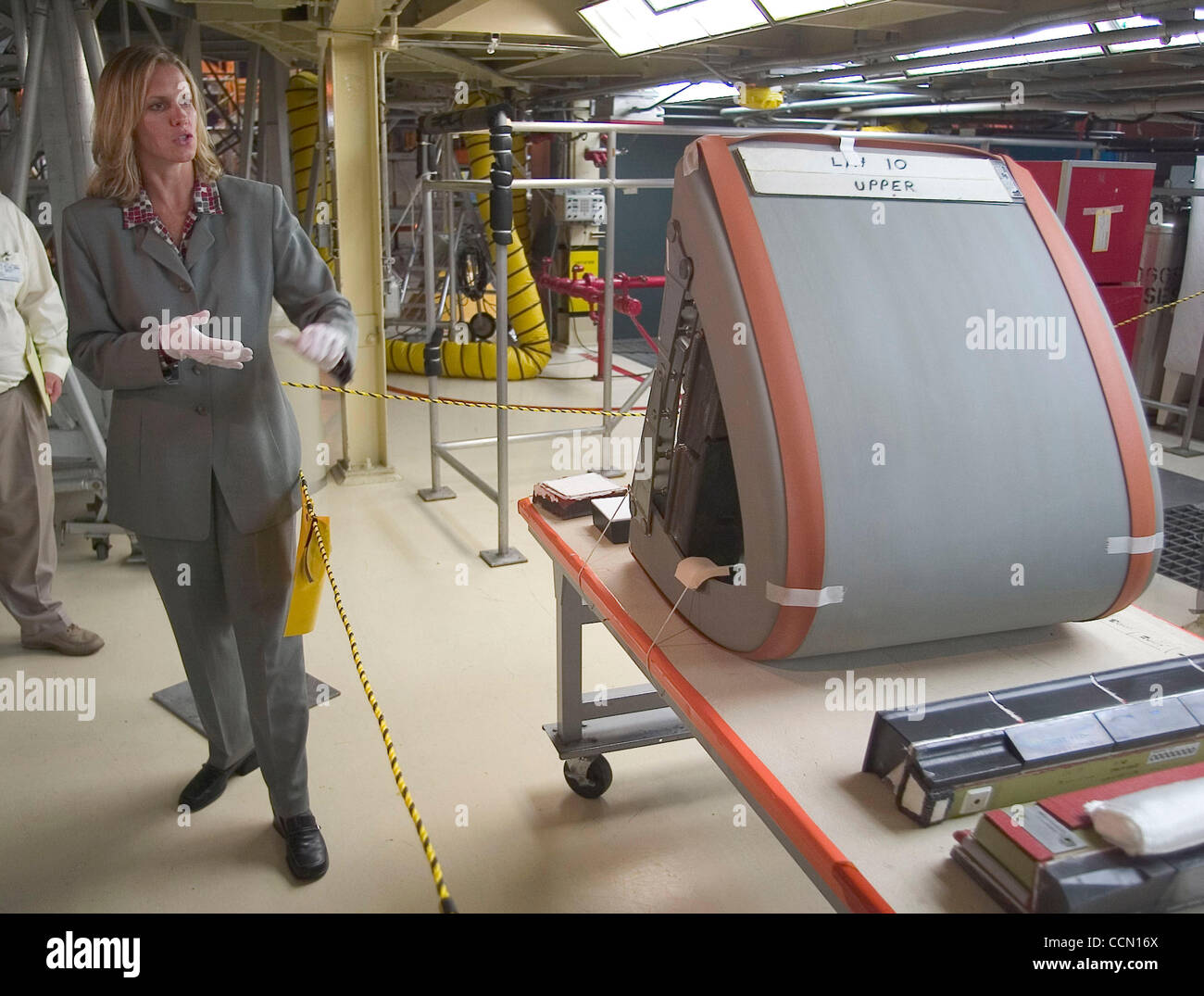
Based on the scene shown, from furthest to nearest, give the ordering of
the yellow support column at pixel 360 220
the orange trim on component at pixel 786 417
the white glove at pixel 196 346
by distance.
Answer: the yellow support column at pixel 360 220 → the white glove at pixel 196 346 → the orange trim on component at pixel 786 417

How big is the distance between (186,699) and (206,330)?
59.8 inches

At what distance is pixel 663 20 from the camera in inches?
168

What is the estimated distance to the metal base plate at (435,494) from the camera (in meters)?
4.74

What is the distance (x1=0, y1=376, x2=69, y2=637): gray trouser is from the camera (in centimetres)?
289

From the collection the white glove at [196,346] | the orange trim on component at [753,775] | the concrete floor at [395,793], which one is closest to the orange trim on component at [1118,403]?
the orange trim on component at [753,775]

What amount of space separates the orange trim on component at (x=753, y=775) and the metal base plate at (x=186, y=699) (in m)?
1.55

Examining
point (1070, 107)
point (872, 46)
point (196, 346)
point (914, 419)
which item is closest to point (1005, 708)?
point (914, 419)

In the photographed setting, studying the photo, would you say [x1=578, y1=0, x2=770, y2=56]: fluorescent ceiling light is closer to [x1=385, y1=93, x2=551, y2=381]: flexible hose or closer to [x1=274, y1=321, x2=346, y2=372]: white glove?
[x1=274, y1=321, x2=346, y2=372]: white glove

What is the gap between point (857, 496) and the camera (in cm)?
123

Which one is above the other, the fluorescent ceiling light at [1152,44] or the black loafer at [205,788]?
the fluorescent ceiling light at [1152,44]

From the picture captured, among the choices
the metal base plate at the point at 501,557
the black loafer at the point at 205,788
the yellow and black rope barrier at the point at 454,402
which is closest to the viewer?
the black loafer at the point at 205,788

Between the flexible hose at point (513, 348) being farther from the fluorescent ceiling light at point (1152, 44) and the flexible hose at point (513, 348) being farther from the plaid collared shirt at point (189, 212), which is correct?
the plaid collared shirt at point (189, 212)

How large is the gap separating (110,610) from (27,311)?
1144mm
